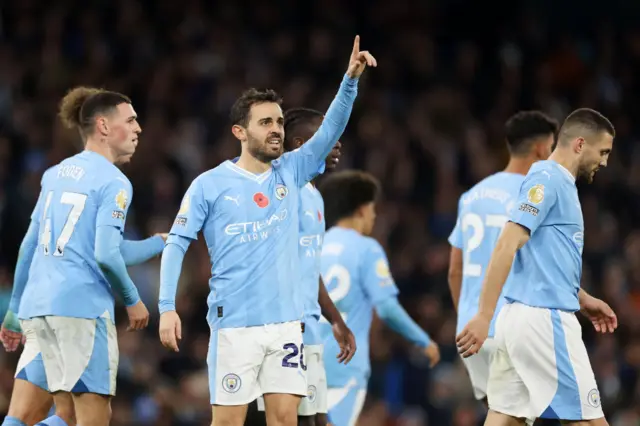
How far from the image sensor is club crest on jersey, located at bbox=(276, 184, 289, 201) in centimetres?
693

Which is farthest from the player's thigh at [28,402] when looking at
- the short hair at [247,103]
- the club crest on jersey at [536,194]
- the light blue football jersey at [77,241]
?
the club crest on jersey at [536,194]

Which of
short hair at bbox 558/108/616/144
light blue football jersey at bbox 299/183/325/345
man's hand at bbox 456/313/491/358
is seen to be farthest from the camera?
light blue football jersey at bbox 299/183/325/345

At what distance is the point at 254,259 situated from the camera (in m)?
6.78

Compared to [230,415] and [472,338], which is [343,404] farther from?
[472,338]

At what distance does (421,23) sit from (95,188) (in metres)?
12.0

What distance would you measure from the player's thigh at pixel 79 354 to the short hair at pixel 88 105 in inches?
49.5

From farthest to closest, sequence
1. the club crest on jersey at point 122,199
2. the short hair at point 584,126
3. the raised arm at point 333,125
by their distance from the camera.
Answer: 1. the club crest on jersey at point 122,199
2. the short hair at point 584,126
3. the raised arm at point 333,125

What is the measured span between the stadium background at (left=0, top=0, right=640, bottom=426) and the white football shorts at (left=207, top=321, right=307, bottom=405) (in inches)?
212

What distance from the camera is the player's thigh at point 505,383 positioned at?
266 inches

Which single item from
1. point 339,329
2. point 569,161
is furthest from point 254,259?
point 569,161

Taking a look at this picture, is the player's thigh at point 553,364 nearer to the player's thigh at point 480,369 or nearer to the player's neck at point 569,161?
the player's neck at point 569,161

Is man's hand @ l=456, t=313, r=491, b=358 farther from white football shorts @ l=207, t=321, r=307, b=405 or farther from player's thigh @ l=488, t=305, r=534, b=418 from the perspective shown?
white football shorts @ l=207, t=321, r=307, b=405

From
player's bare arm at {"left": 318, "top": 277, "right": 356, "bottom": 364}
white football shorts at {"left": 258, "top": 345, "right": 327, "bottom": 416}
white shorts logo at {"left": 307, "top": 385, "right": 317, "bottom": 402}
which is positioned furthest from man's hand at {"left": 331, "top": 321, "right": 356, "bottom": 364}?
white shorts logo at {"left": 307, "top": 385, "right": 317, "bottom": 402}

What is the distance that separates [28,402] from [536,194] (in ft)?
11.2
